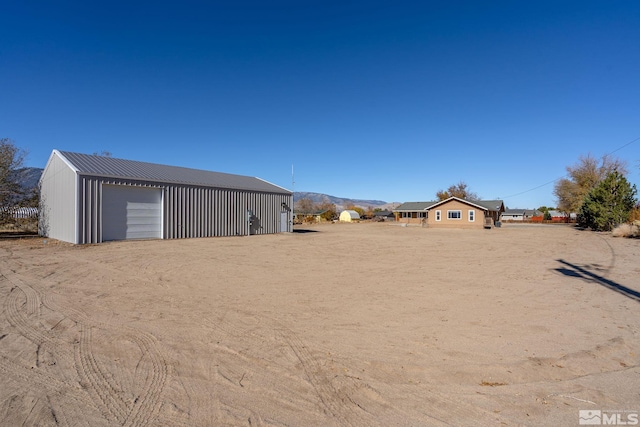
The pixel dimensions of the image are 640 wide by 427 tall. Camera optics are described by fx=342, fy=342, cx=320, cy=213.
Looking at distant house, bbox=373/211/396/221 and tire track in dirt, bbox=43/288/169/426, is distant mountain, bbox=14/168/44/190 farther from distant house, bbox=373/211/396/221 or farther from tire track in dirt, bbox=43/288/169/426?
distant house, bbox=373/211/396/221

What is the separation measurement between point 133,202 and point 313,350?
61.0 feet

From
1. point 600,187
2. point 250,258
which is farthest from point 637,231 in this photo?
point 250,258

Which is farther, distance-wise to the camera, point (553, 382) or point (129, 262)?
point (129, 262)

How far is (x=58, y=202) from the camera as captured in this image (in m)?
19.5

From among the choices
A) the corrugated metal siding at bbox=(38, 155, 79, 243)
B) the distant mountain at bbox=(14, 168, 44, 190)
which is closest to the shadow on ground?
the corrugated metal siding at bbox=(38, 155, 79, 243)

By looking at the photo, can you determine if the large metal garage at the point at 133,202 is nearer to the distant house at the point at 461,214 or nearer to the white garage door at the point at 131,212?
the white garage door at the point at 131,212

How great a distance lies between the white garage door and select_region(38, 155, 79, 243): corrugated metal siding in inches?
54.6

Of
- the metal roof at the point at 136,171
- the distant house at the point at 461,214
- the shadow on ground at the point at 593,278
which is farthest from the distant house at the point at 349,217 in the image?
the shadow on ground at the point at 593,278

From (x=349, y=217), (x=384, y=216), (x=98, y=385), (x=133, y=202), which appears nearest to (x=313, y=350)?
(x=98, y=385)

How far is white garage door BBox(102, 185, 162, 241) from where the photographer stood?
60.2ft

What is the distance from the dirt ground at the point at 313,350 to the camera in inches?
123

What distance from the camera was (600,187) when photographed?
3259 cm

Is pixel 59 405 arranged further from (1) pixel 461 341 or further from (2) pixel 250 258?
(2) pixel 250 258

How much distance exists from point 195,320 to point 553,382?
4968 millimetres
